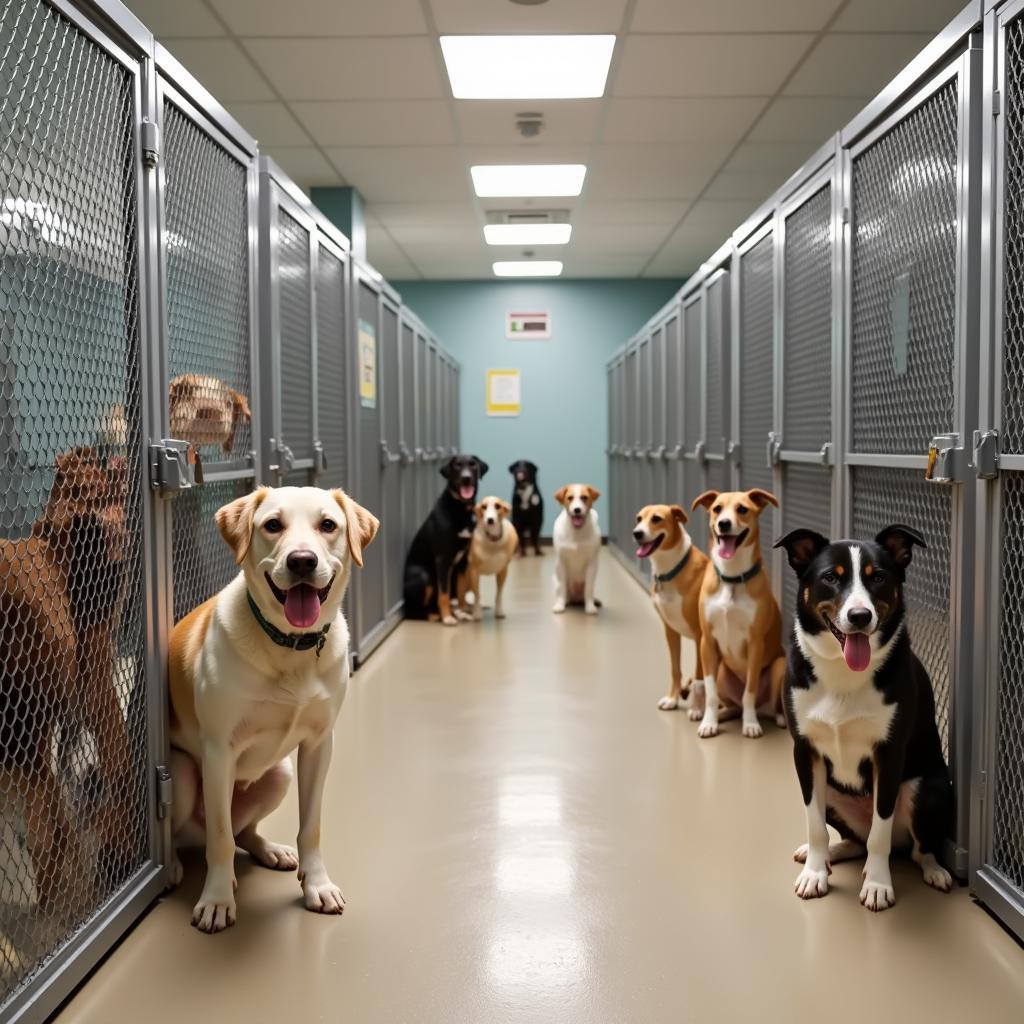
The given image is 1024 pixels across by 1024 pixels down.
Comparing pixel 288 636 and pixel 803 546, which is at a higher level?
pixel 803 546

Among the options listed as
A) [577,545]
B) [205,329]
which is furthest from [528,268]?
[205,329]

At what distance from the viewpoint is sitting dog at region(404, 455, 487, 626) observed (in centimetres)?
590

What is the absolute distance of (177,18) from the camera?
4246mm

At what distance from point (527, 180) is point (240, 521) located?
18.2ft

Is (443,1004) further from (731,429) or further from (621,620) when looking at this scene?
(621,620)

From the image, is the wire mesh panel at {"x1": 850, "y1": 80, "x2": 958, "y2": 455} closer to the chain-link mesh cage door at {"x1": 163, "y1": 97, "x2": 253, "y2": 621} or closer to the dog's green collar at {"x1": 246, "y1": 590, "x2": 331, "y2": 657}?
the dog's green collar at {"x1": 246, "y1": 590, "x2": 331, "y2": 657}

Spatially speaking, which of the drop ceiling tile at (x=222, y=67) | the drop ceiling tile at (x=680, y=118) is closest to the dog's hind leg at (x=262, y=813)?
the drop ceiling tile at (x=222, y=67)

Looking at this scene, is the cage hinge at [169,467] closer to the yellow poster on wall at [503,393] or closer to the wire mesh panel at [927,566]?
the wire mesh panel at [927,566]

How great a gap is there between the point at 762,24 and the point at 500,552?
3.13 m

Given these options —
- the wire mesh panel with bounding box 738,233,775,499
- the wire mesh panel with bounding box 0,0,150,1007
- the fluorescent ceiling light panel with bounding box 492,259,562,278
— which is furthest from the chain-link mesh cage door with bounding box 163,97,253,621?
the fluorescent ceiling light panel with bounding box 492,259,562,278

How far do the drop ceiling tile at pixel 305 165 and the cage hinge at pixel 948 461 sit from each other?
4.93 meters

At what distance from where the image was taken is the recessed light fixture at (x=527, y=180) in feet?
21.7

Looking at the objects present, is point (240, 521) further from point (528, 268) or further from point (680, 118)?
point (528, 268)

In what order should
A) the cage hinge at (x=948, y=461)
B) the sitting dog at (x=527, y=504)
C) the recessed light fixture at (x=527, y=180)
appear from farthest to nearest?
the sitting dog at (x=527, y=504) → the recessed light fixture at (x=527, y=180) → the cage hinge at (x=948, y=461)
